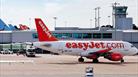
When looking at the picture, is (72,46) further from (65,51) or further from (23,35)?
(23,35)

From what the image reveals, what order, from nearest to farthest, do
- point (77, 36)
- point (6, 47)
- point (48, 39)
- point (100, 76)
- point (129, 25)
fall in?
point (100, 76), point (48, 39), point (6, 47), point (77, 36), point (129, 25)

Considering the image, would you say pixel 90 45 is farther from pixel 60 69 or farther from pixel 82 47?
pixel 60 69

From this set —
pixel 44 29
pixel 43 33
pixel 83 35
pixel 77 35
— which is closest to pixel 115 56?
pixel 43 33

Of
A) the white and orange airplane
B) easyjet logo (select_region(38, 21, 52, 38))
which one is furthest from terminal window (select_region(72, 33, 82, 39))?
easyjet logo (select_region(38, 21, 52, 38))

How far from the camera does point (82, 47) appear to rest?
54.8m

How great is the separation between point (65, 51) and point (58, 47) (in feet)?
4.03

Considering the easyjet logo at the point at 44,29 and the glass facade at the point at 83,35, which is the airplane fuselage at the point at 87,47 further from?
the glass facade at the point at 83,35

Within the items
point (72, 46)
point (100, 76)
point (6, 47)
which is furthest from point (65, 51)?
point (6, 47)

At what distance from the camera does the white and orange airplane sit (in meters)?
53.2

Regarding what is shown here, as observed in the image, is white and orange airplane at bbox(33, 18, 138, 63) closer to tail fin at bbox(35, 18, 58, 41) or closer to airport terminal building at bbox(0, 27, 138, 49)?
tail fin at bbox(35, 18, 58, 41)

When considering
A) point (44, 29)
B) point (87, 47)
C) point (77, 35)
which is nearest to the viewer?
point (44, 29)

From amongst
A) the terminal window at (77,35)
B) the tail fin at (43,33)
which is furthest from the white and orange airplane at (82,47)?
the terminal window at (77,35)

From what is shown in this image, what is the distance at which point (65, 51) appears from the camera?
Result: 54.1m

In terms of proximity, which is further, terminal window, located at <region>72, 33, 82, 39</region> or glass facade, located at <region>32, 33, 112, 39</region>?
terminal window, located at <region>72, 33, 82, 39</region>
